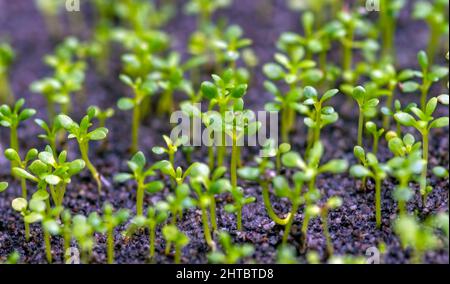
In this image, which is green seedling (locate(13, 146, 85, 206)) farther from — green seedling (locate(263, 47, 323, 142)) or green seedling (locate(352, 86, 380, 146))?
green seedling (locate(352, 86, 380, 146))

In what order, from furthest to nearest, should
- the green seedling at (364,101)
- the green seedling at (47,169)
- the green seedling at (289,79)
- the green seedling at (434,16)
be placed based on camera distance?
the green seedling at (434,16) < the green seedling at (289,79) < the green seedling at (364,101) < the green seedling at (47,169)

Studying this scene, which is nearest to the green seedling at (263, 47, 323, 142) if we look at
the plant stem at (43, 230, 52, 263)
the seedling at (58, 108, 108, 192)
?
the seedling at (58, 108, 108, 192)

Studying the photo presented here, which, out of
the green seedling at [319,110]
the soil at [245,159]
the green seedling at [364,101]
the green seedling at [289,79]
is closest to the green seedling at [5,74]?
the soil at [245,159]

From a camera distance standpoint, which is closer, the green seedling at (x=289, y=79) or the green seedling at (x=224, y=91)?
the green seedling at (x=224, y=91)

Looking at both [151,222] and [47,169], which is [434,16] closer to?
[151,222]

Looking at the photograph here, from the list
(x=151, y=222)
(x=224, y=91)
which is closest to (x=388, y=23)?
(x=224, y=91)

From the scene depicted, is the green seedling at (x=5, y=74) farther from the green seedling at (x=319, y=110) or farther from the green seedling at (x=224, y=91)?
the green seedling at (x=319, y=110)

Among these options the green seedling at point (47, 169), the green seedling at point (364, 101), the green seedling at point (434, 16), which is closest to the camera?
the green seedling at point (47, 169)

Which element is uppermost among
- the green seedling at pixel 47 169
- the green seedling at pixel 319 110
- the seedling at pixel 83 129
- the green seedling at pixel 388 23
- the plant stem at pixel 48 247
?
the green seedling at pixel 388 23
